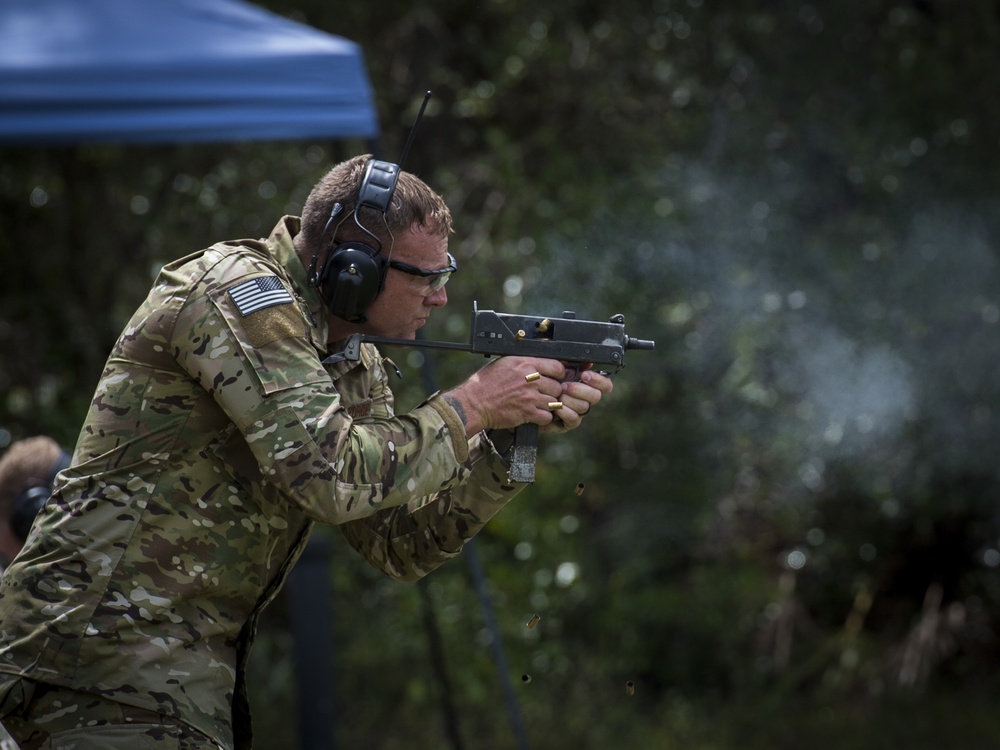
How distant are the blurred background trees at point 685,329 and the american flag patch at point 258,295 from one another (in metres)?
→ 3.66

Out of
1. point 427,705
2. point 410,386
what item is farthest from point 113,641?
point 427,705

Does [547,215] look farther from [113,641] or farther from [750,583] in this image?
[113,641]

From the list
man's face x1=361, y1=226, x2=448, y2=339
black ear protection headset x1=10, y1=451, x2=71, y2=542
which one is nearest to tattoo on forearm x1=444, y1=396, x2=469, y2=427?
man's face x1=361, y1=226, x2=448, y2=339

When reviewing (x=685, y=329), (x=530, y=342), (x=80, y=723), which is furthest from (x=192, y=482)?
(x=685, y=329)

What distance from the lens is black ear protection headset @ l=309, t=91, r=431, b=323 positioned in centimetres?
244

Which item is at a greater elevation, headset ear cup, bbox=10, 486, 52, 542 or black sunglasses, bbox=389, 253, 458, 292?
black sunglasses, bbox=389, 253, 458, 292

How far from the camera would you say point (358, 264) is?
7.98ft

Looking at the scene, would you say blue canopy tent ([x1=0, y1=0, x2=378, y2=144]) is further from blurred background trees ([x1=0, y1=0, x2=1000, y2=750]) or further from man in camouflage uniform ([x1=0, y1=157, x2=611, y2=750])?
man in camouflage uniform ([x1=0, y1=157, x2=611, y2=750])

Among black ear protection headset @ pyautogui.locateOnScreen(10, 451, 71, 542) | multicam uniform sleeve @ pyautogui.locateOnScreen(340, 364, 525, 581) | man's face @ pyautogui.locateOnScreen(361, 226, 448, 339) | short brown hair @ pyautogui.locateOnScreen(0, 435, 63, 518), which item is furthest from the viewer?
short brown hair @ pyautogui.locateOnScreen(0, 435, 63, 518)

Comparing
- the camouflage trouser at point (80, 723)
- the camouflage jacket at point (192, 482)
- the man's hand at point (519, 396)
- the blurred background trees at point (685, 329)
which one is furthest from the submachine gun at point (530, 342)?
the blurred background trees at point (685, 329)

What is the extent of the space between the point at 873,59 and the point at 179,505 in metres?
5.20

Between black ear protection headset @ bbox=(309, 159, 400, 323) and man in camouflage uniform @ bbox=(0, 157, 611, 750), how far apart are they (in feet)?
0.06

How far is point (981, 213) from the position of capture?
20.1 ft

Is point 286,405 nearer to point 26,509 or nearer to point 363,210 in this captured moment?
point 363,210
